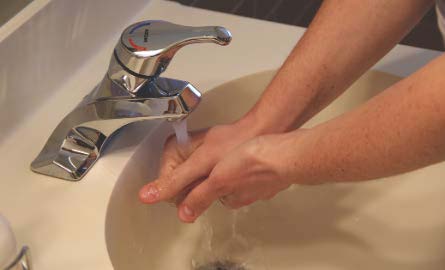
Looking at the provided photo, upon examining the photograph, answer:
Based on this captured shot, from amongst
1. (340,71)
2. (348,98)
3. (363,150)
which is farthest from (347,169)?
(348,98)

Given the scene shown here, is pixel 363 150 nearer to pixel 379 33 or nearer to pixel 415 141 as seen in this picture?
pixel 415 141

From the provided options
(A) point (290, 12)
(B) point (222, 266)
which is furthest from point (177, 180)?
(A) point (290, 12)

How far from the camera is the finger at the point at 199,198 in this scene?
22.6 inches

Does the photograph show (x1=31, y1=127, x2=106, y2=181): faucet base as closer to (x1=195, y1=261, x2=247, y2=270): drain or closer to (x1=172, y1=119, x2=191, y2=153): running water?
(x1=172, y1=119, x2=191, y2=153): running water

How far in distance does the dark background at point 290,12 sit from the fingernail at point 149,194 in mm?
367

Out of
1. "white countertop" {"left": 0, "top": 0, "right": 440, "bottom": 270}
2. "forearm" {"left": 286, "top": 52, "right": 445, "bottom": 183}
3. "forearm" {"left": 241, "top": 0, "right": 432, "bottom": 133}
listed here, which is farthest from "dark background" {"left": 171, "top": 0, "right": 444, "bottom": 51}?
"forearm" {"left": 286, "top": 52, "right": 445, "bottom": 183}

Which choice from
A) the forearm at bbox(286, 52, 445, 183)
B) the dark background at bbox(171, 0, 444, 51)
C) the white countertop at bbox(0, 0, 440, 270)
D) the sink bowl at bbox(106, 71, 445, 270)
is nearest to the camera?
the forearm at bbox(286, 52, 445, 183)

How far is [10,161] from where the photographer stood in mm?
571

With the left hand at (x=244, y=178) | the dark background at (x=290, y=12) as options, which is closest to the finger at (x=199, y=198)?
the left hand at (x=244, y=178)

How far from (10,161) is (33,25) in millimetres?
136

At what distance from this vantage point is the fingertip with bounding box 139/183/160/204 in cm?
57

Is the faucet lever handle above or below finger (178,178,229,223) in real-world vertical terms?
above

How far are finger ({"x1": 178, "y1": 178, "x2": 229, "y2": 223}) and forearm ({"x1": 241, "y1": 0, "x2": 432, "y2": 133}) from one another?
0.08 metres

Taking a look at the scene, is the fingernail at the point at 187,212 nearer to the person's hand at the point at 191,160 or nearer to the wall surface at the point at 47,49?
the person's hand at the point at 191,160
